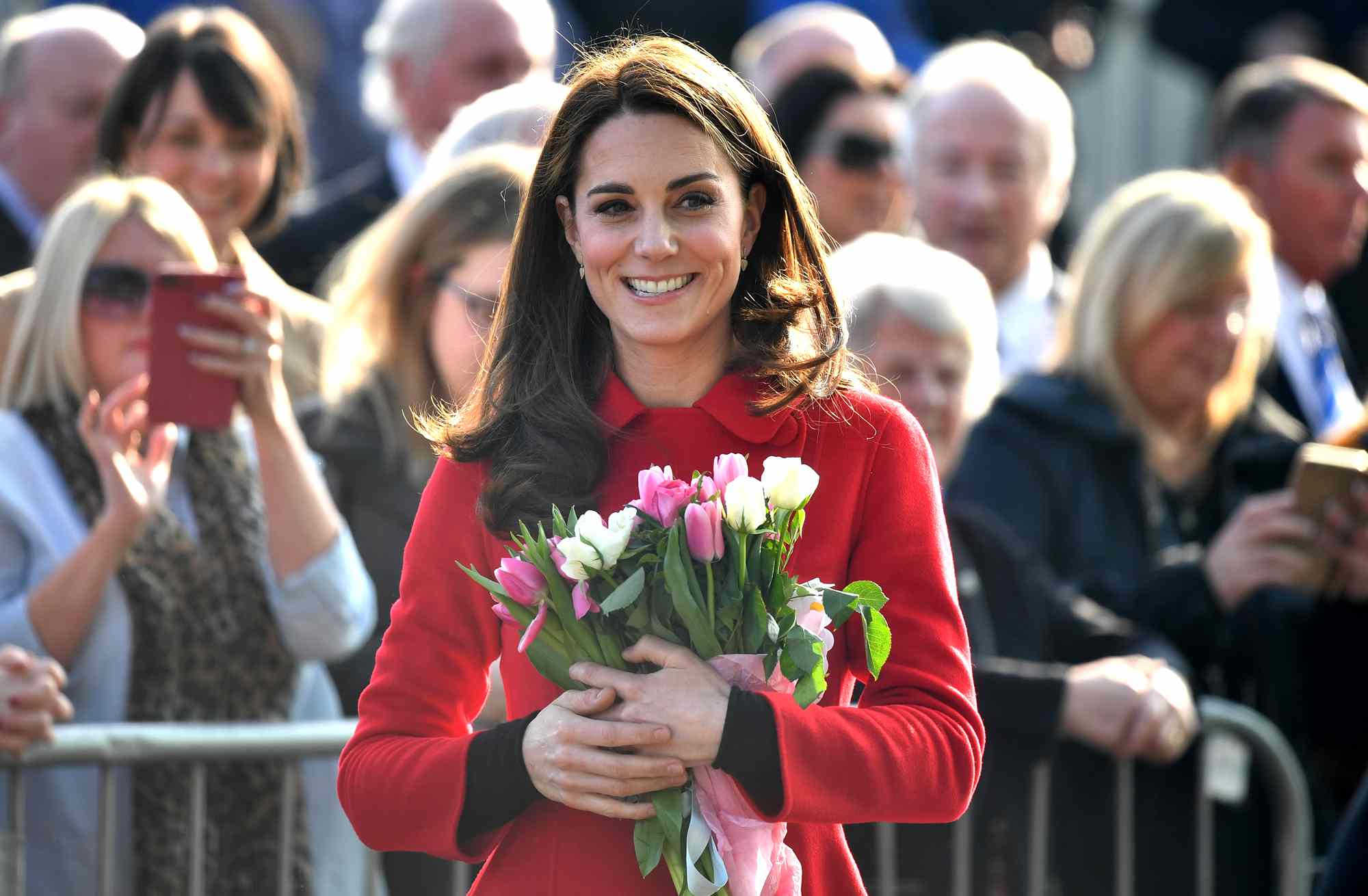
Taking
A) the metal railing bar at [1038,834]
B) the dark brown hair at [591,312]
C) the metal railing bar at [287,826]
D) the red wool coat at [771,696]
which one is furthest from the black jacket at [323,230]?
the red wool coat at [771,696]

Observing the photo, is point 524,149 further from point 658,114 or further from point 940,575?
point 940,575

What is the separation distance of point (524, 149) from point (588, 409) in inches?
77.8

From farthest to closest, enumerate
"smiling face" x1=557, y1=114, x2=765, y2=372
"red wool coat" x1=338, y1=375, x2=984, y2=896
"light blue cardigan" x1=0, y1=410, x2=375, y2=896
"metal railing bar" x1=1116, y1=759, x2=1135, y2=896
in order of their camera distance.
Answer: "metal railing bar" x1=1116, y1=759, x2=1135, y2=896 → "light blue cardigan" x1=0, y1=410, x2=375, y2=896 → "smiling face" x1=557, y1=114, x2=765, y2=372 → "red wool coat" x1=338, y1=375, x2=984, y2=896

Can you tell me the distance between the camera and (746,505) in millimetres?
2168

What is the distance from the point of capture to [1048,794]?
4.20 meters

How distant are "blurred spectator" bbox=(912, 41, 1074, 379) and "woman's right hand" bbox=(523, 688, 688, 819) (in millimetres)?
3520

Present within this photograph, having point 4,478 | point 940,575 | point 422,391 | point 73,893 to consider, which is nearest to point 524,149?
point 422,391

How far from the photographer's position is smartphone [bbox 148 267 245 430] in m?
3.61

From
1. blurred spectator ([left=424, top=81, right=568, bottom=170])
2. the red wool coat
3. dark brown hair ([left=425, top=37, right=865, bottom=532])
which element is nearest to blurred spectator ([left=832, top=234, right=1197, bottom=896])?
blurred spectator ([left=424, top=81, right=568, bottom=170])

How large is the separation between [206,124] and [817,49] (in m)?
2.31

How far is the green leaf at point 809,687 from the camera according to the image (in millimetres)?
2180

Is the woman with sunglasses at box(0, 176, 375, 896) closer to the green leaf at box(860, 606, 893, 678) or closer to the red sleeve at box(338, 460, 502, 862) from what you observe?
the red sleeve at box(338, 460, 502, 862)

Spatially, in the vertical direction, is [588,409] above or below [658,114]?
below

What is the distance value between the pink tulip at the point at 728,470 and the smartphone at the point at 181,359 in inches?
66.7
